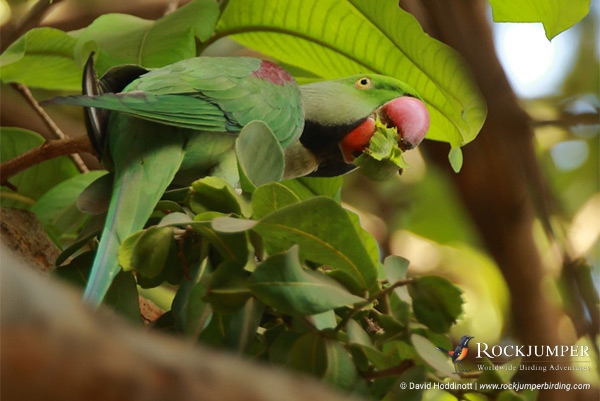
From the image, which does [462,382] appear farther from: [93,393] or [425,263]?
[425,263]

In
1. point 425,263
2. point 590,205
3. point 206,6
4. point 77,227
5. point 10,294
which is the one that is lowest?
point 425,263

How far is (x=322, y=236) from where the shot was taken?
56cm

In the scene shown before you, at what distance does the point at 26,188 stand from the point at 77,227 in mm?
97

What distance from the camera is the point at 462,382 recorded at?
1.86 ft

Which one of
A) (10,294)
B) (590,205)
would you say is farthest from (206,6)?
(590,205)

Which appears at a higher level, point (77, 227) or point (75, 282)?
point (75, 282)

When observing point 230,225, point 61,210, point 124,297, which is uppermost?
point 230,225

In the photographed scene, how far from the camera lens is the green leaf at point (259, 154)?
25.3 inches

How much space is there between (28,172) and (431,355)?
66cm

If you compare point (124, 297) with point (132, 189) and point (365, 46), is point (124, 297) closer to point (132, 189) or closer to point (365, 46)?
point (132, 189)

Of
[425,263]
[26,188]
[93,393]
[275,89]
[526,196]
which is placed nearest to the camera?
[93,393]

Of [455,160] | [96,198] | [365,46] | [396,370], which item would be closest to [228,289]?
[396,370]

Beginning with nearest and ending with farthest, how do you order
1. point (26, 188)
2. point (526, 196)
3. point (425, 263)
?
point (26, 188) → point (526, 196) → point (425, 263)

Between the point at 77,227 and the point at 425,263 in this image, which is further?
the point at 425,263
